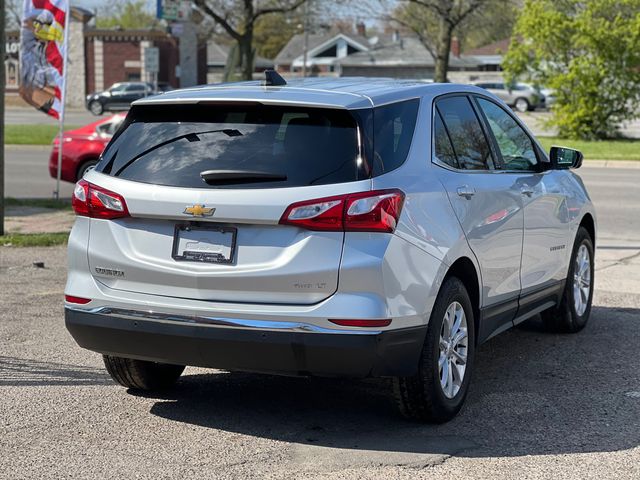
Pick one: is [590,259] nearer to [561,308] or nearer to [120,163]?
[561,308]

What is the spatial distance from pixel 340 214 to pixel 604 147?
75.0 ft

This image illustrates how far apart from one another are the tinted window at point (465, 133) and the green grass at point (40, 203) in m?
9.74

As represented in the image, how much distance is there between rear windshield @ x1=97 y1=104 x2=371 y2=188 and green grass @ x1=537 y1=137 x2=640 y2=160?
1959 cm

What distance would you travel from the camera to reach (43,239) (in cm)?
1186

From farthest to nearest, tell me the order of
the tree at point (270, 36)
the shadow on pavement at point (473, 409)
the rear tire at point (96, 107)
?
the tree at point (270, 36) < the rear tire at point (96, 107) < the shadow on pavement at point (473, 409)

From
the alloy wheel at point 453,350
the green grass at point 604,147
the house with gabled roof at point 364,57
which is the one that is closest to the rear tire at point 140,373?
the alloy wheel at point 453,350

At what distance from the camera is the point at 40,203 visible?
15.6 m

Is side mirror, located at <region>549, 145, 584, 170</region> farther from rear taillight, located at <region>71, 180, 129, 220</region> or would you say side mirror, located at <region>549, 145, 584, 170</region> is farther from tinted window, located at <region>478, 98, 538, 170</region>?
rear taillight, located at <region>71, 180, 129, 220</region>

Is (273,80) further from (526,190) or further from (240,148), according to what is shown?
(526,190)

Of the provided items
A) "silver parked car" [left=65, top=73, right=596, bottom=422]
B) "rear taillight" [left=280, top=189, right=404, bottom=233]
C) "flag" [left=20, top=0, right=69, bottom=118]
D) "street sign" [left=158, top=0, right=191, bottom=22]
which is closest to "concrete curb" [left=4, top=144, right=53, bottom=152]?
"street sign" [left=158, top=0, right=191, bottom=22]

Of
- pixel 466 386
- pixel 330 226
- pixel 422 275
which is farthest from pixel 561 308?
pixel 330 226

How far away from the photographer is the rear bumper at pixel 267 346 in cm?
493

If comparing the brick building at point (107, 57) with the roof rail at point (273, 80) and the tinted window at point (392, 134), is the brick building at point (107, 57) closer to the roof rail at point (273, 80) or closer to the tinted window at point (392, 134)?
the roof rail at point (273, 80)

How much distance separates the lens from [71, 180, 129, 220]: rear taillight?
5289mm
